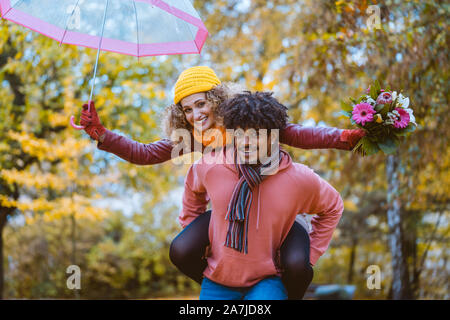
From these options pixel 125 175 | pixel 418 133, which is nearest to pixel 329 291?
pixel 418 133

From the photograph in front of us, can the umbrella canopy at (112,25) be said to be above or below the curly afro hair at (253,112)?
above

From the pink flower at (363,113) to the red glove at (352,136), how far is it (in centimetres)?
4

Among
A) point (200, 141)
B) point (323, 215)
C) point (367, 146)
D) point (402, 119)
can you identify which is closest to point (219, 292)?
point (323, 215)

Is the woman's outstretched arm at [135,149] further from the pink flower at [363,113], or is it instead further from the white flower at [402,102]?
the white flower at [402,102]

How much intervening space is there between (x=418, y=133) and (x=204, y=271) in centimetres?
314

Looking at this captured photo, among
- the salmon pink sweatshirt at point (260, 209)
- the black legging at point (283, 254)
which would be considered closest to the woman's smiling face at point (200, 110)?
the salmon pink sweatshirt at point (260, 209)

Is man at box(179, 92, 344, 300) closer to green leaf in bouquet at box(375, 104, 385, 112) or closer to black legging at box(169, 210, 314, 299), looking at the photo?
black legging at box(169, 210, 314, 299)

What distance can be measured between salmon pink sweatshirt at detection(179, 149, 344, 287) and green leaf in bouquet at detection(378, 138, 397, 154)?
13.4 inches

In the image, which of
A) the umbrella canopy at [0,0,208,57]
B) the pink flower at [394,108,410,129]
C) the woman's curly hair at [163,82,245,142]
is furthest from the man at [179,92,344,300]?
the umbrella canopy at [0,0,208,57]

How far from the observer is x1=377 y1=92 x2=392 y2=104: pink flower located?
6.09ft

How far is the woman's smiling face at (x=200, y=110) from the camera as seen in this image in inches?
85.2

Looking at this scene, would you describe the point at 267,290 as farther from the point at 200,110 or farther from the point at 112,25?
the point at 112,25

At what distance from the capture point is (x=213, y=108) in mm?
2172

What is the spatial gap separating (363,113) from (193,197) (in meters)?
0.98
